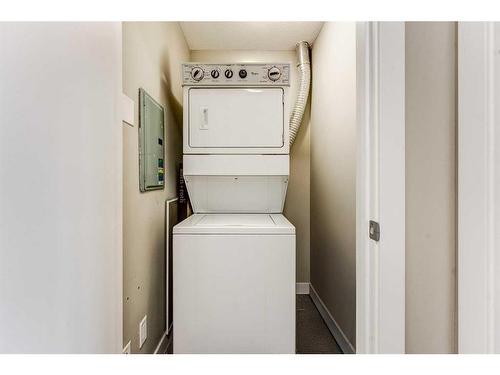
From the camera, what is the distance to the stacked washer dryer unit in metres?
1.76

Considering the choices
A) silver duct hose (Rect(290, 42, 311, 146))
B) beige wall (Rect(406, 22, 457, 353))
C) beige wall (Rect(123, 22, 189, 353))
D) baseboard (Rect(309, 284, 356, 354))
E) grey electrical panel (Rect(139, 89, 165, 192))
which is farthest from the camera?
silver duct hose (Rect(290, 42, 311, 146))

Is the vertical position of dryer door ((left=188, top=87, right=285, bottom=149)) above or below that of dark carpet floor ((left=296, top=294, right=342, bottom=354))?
above

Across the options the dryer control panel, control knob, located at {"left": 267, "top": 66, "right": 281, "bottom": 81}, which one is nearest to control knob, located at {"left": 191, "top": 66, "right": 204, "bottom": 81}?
the dryer control panel

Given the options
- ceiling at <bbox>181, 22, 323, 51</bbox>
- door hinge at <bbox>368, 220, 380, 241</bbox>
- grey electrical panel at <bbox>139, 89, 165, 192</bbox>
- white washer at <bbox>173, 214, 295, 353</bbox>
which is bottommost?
white washer at <bbox>173, 214, 295, 353</bbox>

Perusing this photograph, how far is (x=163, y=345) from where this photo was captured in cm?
205

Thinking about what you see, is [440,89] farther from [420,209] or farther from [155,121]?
[155,121]

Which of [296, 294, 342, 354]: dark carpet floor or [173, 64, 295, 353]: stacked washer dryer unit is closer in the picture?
[173, 64, 295, 353]: stacked washer dryer unit

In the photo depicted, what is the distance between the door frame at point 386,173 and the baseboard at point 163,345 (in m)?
1.58

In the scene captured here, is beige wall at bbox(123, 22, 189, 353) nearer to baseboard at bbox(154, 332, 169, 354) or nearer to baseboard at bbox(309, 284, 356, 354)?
baseboard at bbox(154, 332, 169, 354)

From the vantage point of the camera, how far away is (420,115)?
2.88ft

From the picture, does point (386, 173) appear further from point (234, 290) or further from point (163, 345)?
point (163, 345)

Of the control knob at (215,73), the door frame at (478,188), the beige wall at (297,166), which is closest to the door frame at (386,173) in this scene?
the door frame at (478,188)

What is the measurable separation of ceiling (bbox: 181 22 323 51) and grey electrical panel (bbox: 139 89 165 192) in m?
1.22

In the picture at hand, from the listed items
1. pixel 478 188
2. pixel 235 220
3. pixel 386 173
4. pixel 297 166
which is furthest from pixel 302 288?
pixel 478 188
